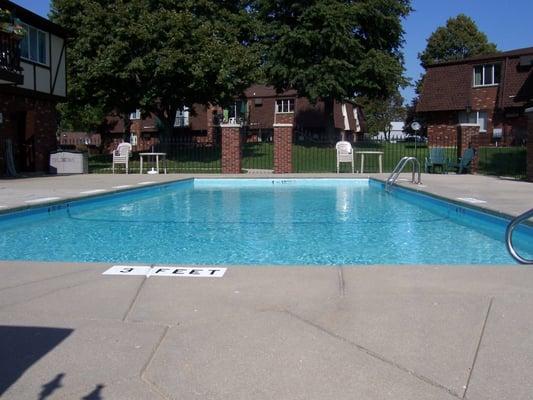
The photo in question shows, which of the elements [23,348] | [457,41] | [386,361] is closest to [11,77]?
→ [23,348]

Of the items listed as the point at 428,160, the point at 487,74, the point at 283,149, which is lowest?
the point at 428,160

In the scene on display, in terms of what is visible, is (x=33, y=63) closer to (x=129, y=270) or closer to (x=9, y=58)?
(x=9, y=58)

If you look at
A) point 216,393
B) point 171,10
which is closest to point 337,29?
point 171,10

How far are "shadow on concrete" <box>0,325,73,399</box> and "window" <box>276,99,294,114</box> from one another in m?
47.9

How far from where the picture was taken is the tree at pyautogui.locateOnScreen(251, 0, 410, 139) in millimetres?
33844

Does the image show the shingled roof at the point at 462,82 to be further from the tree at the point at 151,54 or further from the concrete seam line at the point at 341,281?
the concrete seam line at the point at 341,281

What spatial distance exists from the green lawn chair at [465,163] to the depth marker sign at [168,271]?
55.3 feet

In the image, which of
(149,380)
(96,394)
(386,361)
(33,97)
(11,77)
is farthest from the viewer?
(33,97)

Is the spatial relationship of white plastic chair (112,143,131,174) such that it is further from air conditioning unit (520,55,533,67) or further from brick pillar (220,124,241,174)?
air conditioning unit (520,55,533,67)

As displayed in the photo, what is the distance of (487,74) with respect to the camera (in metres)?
33.7

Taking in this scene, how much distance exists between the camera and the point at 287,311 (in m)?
4.16

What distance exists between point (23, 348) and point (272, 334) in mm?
1544

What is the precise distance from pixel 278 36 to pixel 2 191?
25747 mm

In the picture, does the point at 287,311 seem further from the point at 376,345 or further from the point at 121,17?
the point at 121,17
